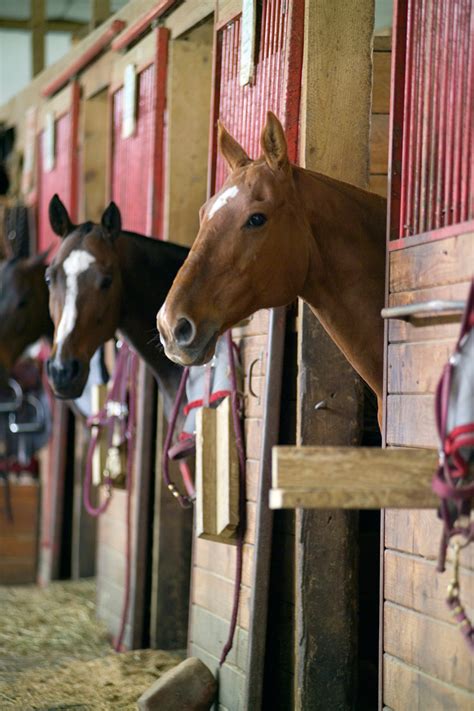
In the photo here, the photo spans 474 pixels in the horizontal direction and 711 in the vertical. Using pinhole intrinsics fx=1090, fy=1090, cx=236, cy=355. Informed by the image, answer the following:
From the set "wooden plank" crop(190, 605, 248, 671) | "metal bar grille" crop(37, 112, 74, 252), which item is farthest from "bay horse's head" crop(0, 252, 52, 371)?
"wooden plank" crop(190, 605, 248, 671)

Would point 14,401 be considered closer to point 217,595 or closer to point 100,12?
point 100,12

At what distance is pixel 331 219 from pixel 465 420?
3.00 ft

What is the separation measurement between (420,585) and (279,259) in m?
0.86

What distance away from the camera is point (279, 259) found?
273 cm

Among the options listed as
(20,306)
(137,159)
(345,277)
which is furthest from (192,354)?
(20,306)

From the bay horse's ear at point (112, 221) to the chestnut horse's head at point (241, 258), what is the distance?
1351 mm

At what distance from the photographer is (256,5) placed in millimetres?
3477

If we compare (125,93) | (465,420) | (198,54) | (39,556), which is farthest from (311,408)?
(39,556)

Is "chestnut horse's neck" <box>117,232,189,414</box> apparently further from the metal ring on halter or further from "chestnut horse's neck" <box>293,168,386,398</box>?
the metal ring on halter

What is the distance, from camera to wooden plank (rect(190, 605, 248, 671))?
340 centimetres

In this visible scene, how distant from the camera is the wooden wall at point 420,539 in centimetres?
229

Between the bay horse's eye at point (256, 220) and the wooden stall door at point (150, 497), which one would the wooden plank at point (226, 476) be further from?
the wooden stall door at point (150, 497)

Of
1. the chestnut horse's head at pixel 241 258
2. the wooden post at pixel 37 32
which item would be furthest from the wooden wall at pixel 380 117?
the wooden post at pixel 37 32

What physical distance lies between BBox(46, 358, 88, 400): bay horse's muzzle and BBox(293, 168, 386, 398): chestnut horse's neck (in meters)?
1.36
